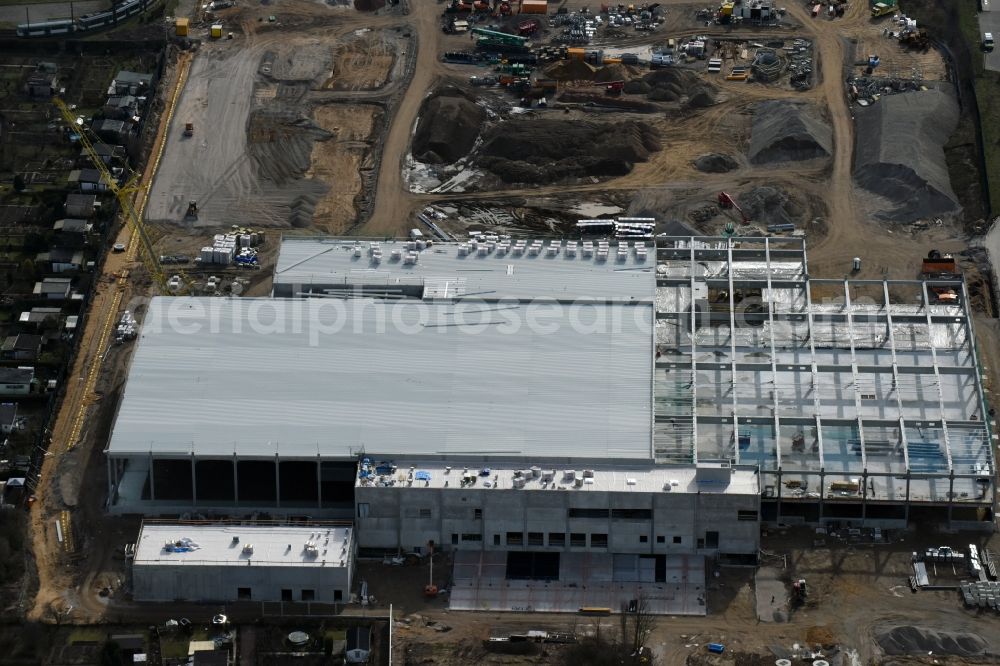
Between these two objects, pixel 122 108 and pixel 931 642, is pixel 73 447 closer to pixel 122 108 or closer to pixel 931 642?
pixel 122 108

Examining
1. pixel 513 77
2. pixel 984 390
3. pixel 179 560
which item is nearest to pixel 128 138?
pixel 513 77

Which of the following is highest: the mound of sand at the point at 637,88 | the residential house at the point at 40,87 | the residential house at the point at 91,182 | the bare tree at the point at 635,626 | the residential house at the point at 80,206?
the mound of sand at the point at 637,88

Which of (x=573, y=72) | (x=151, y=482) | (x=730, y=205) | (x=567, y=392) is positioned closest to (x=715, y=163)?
(x=730, y=205)

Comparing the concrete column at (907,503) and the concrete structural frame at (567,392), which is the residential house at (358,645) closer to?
the concrete structural frame at (567,392)

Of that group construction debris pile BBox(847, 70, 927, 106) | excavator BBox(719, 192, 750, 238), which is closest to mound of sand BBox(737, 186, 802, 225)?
excavator BBox(719, 192, 750, 238)

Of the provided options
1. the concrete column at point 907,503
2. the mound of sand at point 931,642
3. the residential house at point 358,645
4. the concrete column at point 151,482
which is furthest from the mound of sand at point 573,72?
the mound of sand at point 931,642

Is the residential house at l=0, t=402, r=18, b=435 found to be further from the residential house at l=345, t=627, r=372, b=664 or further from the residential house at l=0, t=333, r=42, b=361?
the residential house at l=345, t=627, r=372, b=664
